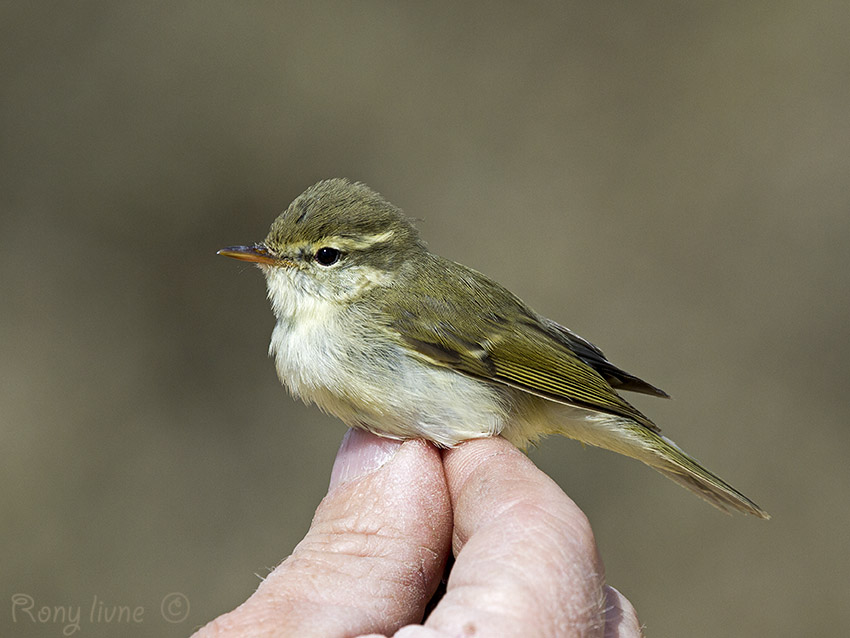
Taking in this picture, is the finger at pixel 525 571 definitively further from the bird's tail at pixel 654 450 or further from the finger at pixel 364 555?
the bird's tail at pixel 654 450

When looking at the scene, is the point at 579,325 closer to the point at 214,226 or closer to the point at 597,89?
the point at 597,89

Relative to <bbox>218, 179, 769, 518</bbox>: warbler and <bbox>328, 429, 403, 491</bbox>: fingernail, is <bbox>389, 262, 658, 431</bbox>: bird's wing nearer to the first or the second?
<bbox>218, 179, 769, 518</bbox>: warbler

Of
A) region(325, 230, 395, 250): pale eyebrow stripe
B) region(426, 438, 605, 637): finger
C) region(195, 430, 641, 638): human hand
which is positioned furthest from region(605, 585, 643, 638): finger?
region(325, 230, 395, 250): pale eyebrow stripe

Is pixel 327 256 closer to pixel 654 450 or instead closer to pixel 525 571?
pixel 654 450

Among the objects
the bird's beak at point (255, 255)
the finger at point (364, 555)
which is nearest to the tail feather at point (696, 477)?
the finger at point (364, 555)

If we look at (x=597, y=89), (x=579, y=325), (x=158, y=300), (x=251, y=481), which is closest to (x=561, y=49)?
(x=597, y=89)

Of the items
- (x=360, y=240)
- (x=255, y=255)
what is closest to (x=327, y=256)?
(x=360, y=240)
